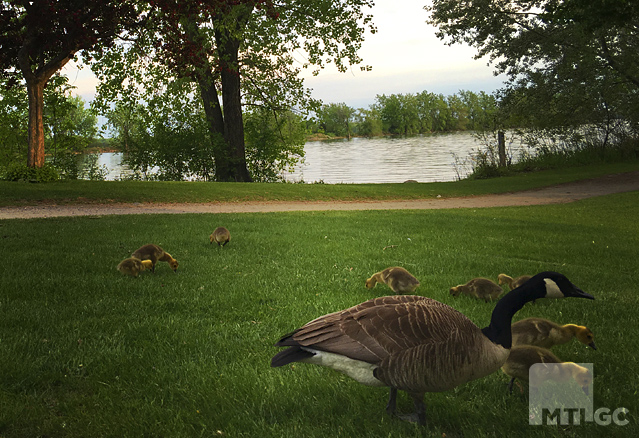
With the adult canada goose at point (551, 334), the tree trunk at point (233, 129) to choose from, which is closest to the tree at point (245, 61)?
the tree trunk at point (233, 129)

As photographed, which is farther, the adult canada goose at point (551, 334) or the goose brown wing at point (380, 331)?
the adult canada goose at point (551, 334)

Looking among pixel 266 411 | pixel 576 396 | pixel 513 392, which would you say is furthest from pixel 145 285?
pixel 576 396

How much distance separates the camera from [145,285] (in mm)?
6859

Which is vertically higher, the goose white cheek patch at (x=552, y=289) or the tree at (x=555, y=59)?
the tree at (x=555, y=59)

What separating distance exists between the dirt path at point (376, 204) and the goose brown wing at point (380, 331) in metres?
13.0

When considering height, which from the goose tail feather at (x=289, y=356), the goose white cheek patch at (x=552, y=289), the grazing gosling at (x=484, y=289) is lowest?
the grazing gosling at (x=484, y=289)

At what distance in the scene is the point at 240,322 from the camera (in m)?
5.42

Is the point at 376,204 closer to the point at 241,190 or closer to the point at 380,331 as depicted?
the point at 241,190

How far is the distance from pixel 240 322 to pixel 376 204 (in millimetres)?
14916

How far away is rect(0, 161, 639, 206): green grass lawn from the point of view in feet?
56.5

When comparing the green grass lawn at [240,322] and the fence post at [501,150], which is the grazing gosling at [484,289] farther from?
the fence post at [501,150]

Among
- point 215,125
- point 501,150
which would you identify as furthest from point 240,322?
point 501,150

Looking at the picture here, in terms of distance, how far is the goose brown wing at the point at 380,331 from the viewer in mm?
2959

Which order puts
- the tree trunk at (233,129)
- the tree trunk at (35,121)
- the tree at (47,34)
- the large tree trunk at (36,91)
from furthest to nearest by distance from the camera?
the tree trunk at (233,129)
the tree trunk at (35,121)
the large tree trunk at (36,91)
the tree at (47,34)
